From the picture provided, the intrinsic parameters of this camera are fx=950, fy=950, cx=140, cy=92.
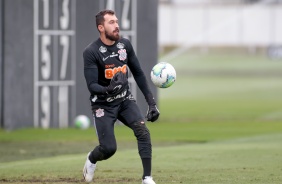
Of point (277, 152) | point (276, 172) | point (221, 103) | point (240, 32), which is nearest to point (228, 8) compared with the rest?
point (240, 32)

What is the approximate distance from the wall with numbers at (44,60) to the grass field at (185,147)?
48 centimetres

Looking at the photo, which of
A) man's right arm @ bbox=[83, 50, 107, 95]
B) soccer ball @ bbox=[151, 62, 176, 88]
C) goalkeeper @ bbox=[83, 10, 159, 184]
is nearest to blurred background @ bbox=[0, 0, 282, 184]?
goalkeeper @ bbox=[83, 10, 159, 184]

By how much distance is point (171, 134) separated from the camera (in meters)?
22.0

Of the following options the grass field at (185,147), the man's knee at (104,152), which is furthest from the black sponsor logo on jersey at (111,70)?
the grass field at (185,147)

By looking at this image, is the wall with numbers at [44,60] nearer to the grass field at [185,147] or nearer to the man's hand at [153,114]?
the grass field at [185,147]

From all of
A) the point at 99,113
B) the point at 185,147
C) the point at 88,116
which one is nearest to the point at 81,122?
the point at 88,116

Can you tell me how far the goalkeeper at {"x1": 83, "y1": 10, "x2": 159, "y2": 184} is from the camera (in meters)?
11.6

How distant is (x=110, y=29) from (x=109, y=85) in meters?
0.71

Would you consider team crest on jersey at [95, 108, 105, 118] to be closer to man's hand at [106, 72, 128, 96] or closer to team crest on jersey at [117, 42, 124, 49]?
man's hand at [106, 72, 128, 96]

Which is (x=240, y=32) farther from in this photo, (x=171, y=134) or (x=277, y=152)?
(x=277, y=152)

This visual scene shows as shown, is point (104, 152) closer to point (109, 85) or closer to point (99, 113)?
point (99, 113)

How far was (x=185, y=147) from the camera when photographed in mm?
18109

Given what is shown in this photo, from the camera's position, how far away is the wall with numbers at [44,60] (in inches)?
869

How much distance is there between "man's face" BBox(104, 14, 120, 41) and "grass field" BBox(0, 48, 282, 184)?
1912 mm
